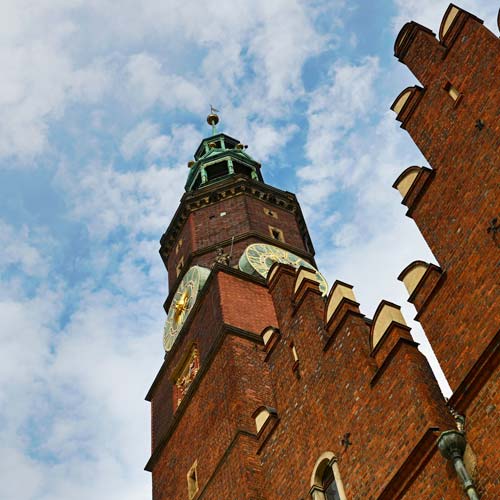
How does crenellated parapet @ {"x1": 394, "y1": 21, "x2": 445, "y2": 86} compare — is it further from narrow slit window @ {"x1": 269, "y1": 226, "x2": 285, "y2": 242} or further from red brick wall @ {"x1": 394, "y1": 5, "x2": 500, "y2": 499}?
narrow slit window @ {"x1": 269, "y1": 226, "x2": 285, "y2": 242}

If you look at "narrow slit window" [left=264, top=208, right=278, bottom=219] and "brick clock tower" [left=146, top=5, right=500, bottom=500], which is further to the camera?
"narrow slit window" [left=264, top=208, right=278, bottom=219]

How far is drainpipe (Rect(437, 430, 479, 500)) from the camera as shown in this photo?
9.47m

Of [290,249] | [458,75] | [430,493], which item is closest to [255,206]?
[290,249]

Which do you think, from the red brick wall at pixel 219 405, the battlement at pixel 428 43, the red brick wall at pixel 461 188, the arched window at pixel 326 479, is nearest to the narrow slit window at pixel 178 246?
the red brick wall at pixel 219 405

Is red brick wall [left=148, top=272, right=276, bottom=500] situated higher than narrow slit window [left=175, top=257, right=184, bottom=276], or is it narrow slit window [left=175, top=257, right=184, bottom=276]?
narrow slit window [left=175, top=257, right=184, bottom=276]

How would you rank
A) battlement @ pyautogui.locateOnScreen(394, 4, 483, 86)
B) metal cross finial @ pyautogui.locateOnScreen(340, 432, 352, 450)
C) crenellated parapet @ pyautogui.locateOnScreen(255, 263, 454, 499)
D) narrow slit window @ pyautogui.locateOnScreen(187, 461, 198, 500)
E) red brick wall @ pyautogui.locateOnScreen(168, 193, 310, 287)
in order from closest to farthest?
1. crenellated parapet @ pyautogui.locateOnScreen(255, 263, 454, 499)
2. metal cross finial @ pyautogui.locateOnScreen(340, 432, 352, 450)
3. battlement @ pyautogui.locateOnScreen(394, 4, 483, 86)
4. narrow slit window @ pyautogui.locateOnScreen(187, 461, 198, 500)
5. red brick wall @ pyautogui.locateOnScreen(168, 193, 310, 287)

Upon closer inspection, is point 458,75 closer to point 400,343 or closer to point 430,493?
point 400,343

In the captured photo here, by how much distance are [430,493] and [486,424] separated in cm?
102

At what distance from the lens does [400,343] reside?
11789 millimetres

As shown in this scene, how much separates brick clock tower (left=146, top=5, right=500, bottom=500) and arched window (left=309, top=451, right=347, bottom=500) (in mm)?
20

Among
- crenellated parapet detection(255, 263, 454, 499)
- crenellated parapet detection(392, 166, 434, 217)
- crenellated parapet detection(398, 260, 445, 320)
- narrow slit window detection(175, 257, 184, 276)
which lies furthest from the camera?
narrow slit window detection(175, 257, 184, 276)

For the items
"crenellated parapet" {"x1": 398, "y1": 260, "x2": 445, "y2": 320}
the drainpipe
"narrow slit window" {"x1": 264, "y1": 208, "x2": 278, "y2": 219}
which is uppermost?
"narrow slit window" {"x1": 264, "y1": 208, "x2": 278, "y2": 219}

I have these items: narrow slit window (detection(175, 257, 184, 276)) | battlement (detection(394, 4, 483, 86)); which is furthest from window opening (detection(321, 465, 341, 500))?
narrow slit window (detection(175, 257, 184, 276))

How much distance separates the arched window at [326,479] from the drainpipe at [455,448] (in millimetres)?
2547
